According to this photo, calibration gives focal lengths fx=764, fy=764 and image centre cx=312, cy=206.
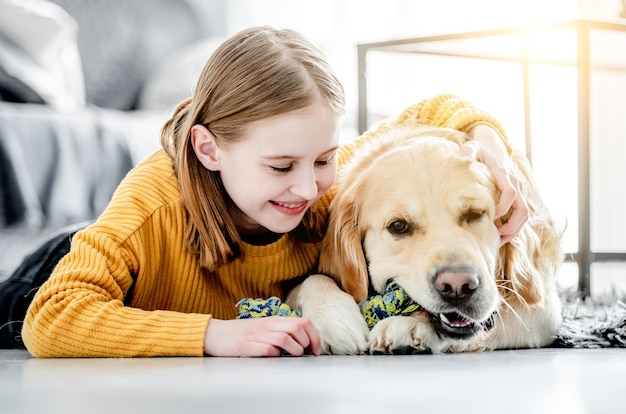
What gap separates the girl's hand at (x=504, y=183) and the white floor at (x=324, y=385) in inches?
12.6

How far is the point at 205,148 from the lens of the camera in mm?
1873

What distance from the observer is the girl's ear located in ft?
6.08

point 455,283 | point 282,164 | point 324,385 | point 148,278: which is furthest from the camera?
point 148,278

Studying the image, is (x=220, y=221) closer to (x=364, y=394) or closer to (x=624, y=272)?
(x=364, y=394)

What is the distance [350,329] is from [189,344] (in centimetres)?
34

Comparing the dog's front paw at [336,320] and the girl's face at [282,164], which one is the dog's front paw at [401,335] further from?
the girl's face at [282,164]

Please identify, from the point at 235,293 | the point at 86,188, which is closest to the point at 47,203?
the point at 86,188

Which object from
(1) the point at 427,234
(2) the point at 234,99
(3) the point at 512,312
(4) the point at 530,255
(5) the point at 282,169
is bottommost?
(3) the point at 512,312

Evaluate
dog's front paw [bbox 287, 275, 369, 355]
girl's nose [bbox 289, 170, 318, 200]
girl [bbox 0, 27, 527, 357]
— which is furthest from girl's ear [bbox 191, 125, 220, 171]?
dog's front paw [bbox 287, 275, 369, 355]

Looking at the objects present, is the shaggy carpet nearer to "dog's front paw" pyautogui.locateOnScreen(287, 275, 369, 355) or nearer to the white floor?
the white floor

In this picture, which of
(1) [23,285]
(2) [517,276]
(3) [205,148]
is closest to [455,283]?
(2) [517,276]

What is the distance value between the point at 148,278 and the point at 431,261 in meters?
0.71

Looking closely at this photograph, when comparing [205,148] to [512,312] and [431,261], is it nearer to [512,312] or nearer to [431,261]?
[431,261]

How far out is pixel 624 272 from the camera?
4023mm
